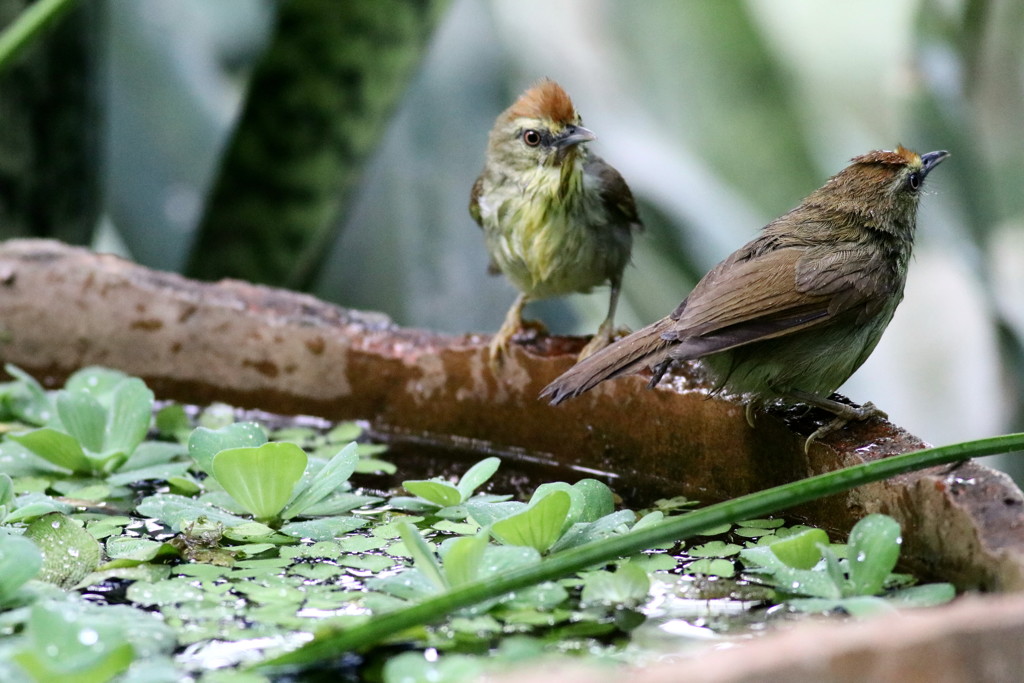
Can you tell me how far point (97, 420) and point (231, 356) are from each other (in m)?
0.58

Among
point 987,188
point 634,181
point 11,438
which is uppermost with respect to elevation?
point 634,181

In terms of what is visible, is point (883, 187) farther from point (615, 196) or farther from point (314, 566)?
point (314, 566)

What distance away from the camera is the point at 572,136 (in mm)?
3215

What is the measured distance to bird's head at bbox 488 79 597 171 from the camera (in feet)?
10.6

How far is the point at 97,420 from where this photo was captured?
2379 mm

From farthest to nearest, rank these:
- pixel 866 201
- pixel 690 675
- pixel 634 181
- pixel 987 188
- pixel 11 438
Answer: pixel 634 181, pixel 987 188, pixel 866 201, pixel 11 438, pixel 690 675

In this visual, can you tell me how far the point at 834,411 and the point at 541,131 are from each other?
4.56 ft

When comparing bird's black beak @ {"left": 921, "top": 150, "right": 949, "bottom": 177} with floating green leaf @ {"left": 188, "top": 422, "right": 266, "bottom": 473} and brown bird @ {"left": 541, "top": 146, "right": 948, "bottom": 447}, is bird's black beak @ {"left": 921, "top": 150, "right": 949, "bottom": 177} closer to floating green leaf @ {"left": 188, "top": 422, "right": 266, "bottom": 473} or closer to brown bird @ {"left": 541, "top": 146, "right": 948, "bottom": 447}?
brown bird @ {"left": 541, "top": 146, "right": 948, "bottom": 447}

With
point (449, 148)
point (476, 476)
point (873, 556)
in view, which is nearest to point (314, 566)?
point (476, 476)

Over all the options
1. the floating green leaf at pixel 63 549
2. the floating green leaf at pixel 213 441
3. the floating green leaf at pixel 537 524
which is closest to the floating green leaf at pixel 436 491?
the floating green leaf at pixel 537 524

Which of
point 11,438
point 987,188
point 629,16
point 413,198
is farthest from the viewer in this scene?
point 629,16

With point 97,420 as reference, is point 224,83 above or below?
above

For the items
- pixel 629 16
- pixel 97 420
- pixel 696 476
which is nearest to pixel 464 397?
pixel 696 476

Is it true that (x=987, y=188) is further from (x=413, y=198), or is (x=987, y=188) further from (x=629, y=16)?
(x=413, y=198)
